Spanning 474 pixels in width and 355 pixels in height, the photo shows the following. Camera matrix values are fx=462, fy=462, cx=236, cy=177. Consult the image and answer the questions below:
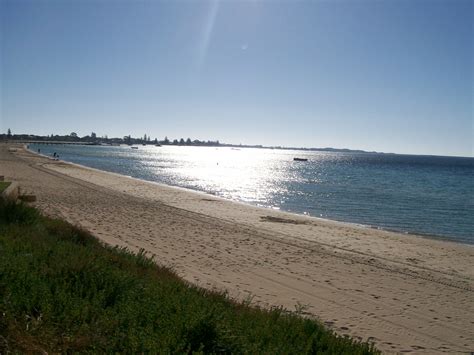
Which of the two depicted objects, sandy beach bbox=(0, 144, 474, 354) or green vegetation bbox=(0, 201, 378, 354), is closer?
green vegetation bbox=(0, 201, 378, 354)

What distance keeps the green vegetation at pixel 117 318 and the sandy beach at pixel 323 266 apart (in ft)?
8.58

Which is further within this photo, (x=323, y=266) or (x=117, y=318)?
(x=323, y=266)

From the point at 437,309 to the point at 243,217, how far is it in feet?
48.9

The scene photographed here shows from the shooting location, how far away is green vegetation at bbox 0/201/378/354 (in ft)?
13.1

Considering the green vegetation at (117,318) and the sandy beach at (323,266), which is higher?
the green vegetation at (117,318)

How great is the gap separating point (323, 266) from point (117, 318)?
9.43m

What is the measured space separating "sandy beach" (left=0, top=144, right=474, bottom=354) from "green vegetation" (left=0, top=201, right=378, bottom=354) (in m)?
2.62

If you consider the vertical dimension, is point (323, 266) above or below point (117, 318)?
below

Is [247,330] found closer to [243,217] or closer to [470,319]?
[470,319]

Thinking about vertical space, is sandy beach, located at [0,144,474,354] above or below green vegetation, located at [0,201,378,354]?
below

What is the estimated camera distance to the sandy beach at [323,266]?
8508mm

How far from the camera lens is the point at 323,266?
43.1 feet

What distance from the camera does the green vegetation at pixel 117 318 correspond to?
4.00 meters

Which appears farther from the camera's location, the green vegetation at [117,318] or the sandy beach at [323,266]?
the sandy beach at [323,266]
